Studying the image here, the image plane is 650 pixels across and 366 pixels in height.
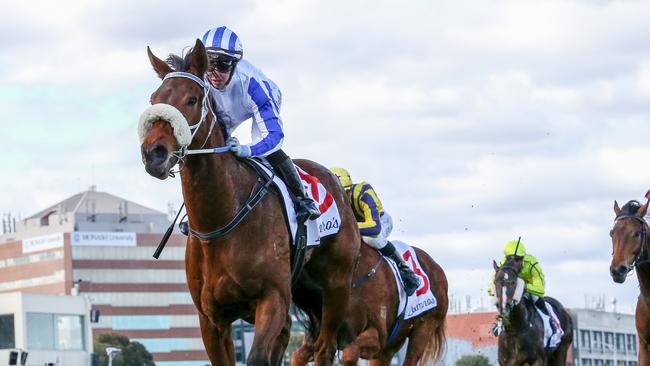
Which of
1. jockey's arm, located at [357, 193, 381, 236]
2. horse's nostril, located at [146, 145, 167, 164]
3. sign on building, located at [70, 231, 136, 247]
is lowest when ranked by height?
horse's nostril, located at [146, 145, 167, 164]

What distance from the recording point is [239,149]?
11906mm

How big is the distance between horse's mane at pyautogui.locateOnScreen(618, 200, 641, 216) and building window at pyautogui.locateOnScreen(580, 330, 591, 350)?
480 ft

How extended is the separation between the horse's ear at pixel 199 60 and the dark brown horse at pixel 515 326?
502 inches

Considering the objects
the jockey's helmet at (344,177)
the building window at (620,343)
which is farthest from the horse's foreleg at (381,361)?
the building window at (620,343)

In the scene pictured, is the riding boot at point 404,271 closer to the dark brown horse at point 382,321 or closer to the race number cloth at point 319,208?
the dark brown horse at point 382,321

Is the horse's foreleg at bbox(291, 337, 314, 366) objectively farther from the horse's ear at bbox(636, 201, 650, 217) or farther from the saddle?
the saddle

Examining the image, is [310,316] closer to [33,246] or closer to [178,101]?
[178,101]

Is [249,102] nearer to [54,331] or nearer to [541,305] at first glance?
[541,305]

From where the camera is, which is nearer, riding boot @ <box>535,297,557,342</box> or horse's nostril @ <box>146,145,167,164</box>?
horse's nostril @ <box>146,145,167,164</box>

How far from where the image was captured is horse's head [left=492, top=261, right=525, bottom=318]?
77.5ft

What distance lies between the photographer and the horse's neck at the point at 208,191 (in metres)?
11.6

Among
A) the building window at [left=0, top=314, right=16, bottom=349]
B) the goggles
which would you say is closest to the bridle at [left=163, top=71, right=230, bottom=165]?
the goggles

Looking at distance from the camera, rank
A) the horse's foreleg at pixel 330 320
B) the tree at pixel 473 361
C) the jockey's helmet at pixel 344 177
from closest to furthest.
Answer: the horse's foreleg at pixel 330 320, the jockey's helmet at pixel 344 177, the tree at pixel 473 361

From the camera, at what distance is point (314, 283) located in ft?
44.4
